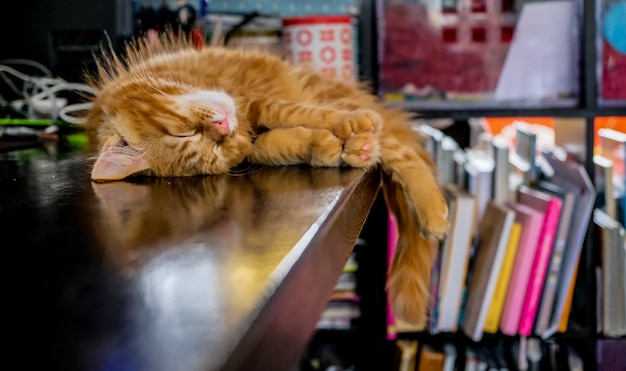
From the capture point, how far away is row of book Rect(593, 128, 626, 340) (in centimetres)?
158

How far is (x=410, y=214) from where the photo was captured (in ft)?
3.34

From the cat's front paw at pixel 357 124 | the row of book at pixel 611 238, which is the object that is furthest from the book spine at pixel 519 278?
the cat's front paw at pixel 357 124

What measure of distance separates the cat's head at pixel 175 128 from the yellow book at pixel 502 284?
2.67ft

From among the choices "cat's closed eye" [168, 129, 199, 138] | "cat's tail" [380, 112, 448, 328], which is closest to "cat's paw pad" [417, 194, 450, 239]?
"cat's tail" [380, 112, 448, 328]

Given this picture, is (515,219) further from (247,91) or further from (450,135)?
(247,91)

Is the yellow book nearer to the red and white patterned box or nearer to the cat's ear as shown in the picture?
the red and white patterned box

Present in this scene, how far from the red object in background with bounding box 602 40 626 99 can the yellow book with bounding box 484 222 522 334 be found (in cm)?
40

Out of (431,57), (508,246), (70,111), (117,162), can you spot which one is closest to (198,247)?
(117,162)

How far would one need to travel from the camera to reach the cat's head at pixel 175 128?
921mm

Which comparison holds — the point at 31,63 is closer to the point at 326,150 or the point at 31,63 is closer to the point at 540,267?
the point at 326,150

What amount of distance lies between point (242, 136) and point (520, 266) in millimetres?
866

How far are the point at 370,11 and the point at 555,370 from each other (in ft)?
3.33

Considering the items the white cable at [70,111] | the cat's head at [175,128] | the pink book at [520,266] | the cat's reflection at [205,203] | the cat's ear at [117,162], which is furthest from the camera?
the pink book at [520,266]

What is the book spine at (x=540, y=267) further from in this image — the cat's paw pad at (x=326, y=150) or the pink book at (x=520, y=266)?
the cat's paw pad at (x=326, y=150)
